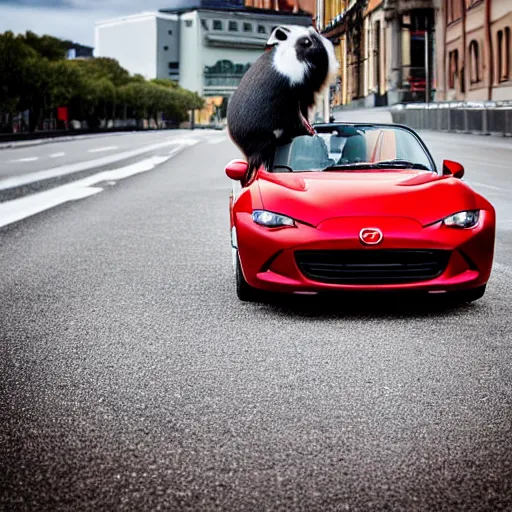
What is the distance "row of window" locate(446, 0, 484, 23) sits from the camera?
52312 mm

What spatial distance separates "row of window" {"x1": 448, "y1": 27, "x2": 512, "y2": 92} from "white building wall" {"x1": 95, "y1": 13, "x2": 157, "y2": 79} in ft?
434

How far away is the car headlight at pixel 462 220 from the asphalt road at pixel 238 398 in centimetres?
57

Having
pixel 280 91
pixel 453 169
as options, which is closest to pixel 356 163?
pixel 453 169

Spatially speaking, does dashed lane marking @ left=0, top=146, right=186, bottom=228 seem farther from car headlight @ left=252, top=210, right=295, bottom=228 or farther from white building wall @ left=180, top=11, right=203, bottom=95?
white building wall @ left=180, top=11, right=203, bottom=95

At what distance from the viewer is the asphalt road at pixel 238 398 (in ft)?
10.8

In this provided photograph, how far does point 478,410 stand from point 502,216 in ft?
29.1

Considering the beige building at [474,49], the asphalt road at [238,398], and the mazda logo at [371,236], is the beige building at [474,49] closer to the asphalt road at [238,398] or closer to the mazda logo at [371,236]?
the asphalt road at [238,398]

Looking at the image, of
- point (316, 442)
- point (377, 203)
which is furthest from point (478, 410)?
point (377, 203)

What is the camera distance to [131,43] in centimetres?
18688

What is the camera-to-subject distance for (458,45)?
54.9 m

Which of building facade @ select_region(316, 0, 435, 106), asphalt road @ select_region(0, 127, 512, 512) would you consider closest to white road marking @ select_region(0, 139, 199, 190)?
asphalt road @ select_region(0, 127, 512, 512)

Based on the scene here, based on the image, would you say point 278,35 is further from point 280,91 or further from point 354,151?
point 354,151

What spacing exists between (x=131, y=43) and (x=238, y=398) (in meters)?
188

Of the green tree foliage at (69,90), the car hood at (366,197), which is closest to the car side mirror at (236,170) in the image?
the car hood at (366,197)
